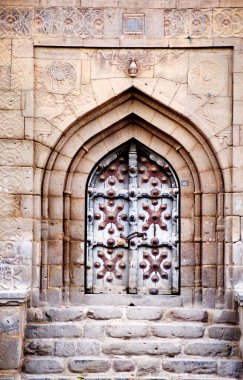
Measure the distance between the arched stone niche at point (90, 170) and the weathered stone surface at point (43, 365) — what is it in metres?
0.72

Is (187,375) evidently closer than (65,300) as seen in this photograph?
Yes

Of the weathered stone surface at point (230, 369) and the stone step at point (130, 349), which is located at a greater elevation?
the stone step at point (130, 349)

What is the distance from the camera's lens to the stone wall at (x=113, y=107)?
8.98 metres

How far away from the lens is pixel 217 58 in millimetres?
9141

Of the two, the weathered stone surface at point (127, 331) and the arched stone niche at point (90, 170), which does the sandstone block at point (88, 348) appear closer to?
the weathered stone surface at point (127, 331)

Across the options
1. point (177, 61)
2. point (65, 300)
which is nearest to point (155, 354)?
point (65, 300)

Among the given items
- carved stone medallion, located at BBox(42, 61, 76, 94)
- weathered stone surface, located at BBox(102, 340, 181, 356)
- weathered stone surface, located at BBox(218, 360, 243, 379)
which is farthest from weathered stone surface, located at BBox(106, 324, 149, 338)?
carved stone medallion, located at BBox(42, 61, 76, 94)

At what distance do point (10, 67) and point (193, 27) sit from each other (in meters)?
2.15

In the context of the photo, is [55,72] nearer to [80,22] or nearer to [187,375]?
[80,22]

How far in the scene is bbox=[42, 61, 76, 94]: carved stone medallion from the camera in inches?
359

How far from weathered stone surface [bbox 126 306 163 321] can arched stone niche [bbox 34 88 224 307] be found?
0.85 ft

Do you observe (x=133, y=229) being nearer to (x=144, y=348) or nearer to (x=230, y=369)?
(x=144, y=348)

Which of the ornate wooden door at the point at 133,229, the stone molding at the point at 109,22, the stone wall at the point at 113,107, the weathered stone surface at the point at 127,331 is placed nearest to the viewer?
the weathered stone surface at the point at 127,331

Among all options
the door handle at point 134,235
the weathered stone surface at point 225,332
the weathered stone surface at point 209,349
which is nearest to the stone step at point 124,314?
the weathered stone surface at point 225,332
